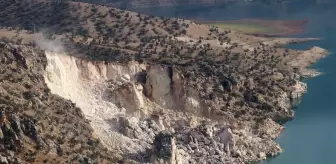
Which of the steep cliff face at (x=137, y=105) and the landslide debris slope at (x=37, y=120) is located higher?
the landslide debris slope at (x=37, y=120)

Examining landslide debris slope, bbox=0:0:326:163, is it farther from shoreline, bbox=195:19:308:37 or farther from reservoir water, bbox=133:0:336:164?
shoreline, bbox=195:19:308:37

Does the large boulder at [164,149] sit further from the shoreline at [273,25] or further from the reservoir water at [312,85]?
the shoreline at [273,25]

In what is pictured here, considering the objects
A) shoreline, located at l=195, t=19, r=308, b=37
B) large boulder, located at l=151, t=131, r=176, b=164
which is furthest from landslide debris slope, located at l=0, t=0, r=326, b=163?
shoreline, located at l=195, t=19, r=308, b=37

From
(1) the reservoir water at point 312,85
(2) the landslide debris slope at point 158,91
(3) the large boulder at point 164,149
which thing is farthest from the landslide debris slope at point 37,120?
(1) the reservoir water at point 312,85

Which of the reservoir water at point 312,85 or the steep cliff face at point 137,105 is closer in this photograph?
the steep cliff face at point 137,105

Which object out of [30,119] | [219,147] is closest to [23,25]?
[219,147]

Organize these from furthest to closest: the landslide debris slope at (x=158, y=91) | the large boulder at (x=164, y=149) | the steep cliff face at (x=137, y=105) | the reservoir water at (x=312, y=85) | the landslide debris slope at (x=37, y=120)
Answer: the reservoir water at (x=312, y=85) < the steep cliff face at (x=137, y=105) < the landslide debris slope at (x=158, y=91) < the large boulder at (x=164, y=149) < the landslide debris slope at (x=37, y=120)

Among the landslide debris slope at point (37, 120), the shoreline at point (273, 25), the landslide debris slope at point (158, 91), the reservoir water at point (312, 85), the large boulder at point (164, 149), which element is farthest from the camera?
the shoreline at point (273, 25)
